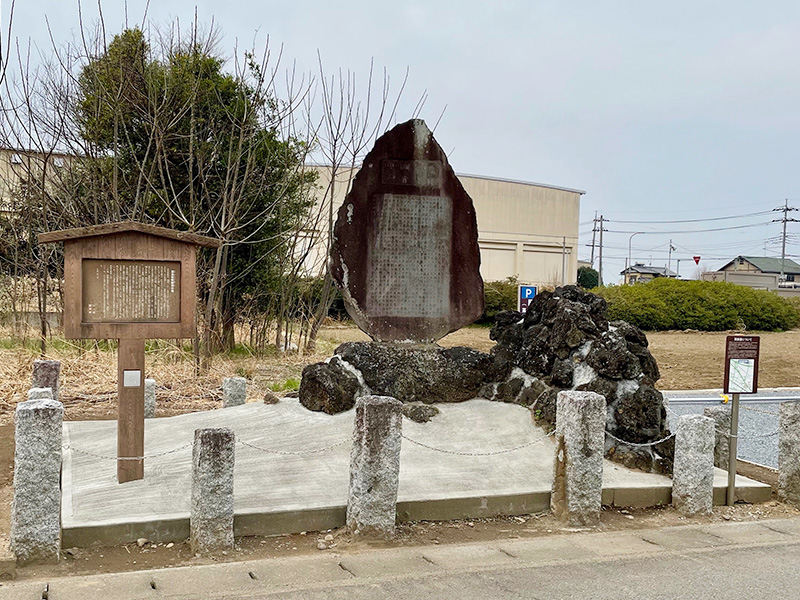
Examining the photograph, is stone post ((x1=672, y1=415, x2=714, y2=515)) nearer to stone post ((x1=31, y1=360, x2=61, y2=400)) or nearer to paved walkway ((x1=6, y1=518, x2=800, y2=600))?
paved walkway ((x1=6, y1=518, x2=800, y2=600))

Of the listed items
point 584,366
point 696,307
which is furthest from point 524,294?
point 696,307

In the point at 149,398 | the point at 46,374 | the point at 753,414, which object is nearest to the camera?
the point at 46,374

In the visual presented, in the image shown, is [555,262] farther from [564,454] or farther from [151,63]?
[564,454]

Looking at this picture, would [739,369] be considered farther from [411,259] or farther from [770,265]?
[770,265]

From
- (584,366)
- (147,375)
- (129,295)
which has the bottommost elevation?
(147,375)

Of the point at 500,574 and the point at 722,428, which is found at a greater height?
the point at 722,428

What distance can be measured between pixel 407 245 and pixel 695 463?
132 inches

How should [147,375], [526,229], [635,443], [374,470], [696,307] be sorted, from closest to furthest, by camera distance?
[374,470] → [635,443] → [147,375] → [696,307] → [526,229]

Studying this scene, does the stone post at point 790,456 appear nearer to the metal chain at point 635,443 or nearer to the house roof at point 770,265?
the metal chain at point 635,443

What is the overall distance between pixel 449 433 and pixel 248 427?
181 centimetres

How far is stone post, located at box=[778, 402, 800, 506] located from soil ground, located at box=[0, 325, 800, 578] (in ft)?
0.44

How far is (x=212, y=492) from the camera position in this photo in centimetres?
461

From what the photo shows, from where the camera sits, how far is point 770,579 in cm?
443

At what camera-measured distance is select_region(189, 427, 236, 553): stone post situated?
4.59 metres
